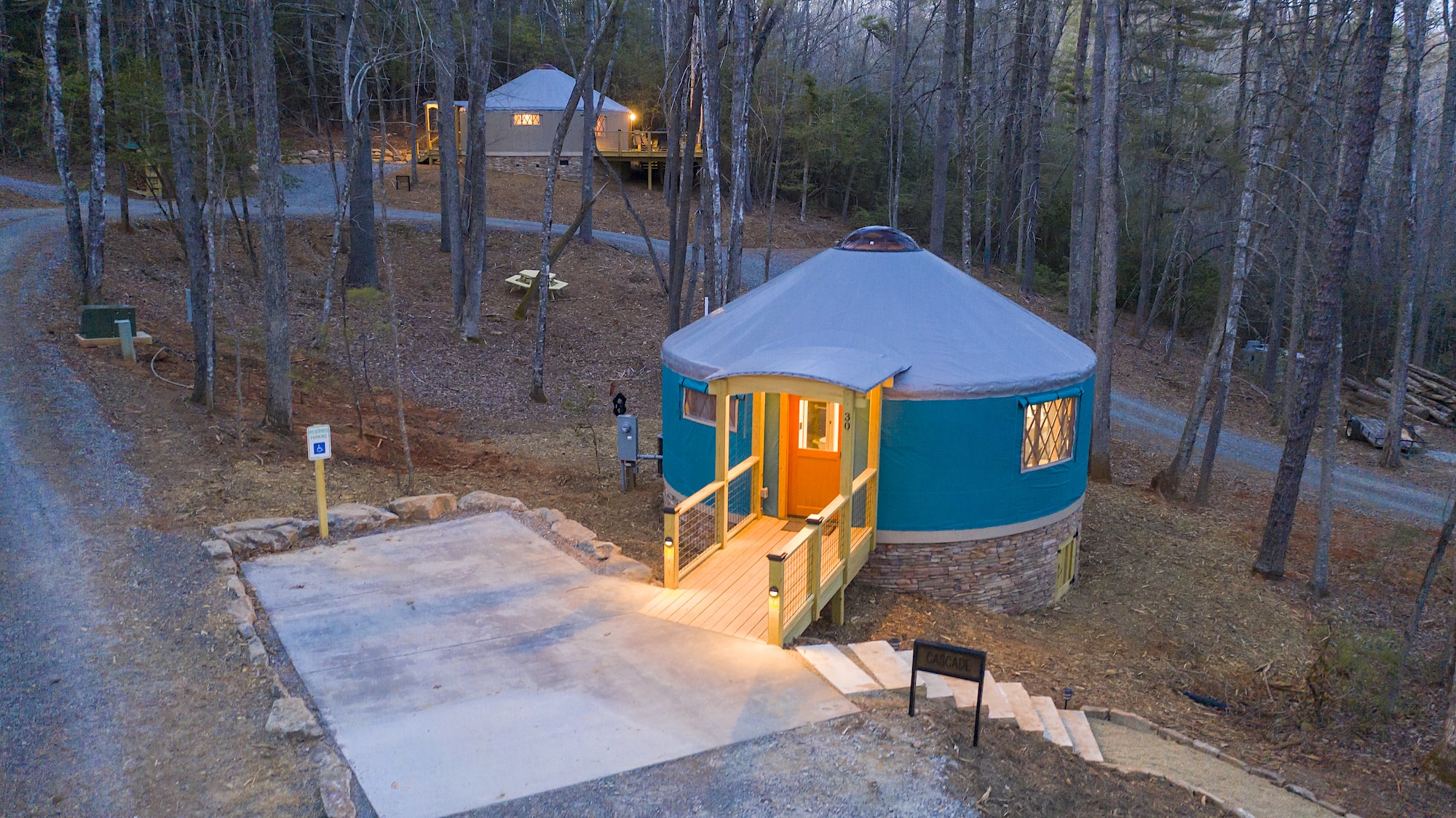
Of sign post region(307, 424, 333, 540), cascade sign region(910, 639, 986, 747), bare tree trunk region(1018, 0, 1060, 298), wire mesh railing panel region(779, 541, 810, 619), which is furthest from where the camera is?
bare tree trunk region(1018, 0, 1060, 298)

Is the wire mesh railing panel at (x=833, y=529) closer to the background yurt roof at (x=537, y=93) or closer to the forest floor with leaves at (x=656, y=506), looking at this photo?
the forest floor with leaves at (x=656, y=506)

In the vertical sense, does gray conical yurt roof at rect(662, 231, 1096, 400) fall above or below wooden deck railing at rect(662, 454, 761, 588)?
above

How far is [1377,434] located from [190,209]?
735 inches

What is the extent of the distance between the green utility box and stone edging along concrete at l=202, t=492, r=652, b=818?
546cm

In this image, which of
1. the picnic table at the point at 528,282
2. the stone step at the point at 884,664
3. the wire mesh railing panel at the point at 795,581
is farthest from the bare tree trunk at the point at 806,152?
the stone step at the point at 884,664

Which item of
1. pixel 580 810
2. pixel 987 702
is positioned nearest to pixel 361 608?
pixel 580 810

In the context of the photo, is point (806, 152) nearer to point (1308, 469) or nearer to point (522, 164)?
point (522, 164)

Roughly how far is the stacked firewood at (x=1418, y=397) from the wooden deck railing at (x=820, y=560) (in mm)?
17440

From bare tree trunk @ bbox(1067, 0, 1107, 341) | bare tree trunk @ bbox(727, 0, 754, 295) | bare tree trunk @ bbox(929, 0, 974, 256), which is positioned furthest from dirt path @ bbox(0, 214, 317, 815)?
bare tree trunk @ bbox(929, 0, 974, 256)

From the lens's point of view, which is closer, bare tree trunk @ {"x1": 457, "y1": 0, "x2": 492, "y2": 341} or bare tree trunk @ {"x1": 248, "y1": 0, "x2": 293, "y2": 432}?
bare tree trunk @ {"x1": 248, "y1": 0, "x2": 293, "y2": 432}

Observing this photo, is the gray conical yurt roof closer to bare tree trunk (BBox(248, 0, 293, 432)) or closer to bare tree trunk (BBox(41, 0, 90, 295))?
bare tree trunk (BBox(248, 0, 293, 432))

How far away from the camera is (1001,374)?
7824 millimetres

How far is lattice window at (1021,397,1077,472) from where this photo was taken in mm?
8062

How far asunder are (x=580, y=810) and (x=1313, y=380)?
787 cm
